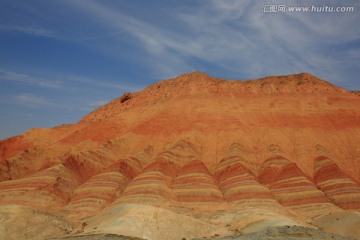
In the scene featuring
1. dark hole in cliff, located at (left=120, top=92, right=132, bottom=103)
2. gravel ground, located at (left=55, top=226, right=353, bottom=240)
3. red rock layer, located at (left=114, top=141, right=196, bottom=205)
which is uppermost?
dark hole in cliff, located at (left=120, top=92, right=132, bottom=103)

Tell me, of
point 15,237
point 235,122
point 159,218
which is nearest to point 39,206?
point 15,237

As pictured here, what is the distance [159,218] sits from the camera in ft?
161

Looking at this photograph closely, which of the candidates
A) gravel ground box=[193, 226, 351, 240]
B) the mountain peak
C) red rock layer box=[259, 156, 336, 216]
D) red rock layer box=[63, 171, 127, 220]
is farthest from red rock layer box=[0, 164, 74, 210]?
gravel ground box=[193, 226, 351, 240]

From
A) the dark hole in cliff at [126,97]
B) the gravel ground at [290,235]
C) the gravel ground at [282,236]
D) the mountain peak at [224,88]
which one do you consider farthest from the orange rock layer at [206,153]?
the gravel ground at [290,235]

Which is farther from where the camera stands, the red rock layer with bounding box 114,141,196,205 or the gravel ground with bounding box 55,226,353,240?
the red rock layer with bounding box 114,141,196,205

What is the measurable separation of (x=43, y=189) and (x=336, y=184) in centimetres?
4790

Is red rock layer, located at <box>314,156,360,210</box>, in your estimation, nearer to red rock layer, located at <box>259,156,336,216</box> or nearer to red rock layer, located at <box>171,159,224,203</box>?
red rock layer, located at <box>259,156,336,216</box>

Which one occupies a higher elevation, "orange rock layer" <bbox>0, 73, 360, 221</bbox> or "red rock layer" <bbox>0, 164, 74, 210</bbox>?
"orange rock layer" <bbox>0, 73, 360, 221</bbox>

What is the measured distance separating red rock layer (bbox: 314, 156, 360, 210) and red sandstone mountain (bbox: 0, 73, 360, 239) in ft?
0.62

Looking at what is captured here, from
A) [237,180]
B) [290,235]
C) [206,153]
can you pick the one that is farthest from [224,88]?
[290,235]

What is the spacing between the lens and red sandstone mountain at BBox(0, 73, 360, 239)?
62.1 metres

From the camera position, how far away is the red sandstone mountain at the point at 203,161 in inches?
2443

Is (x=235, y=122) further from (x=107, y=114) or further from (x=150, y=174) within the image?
(x=107, y=114)

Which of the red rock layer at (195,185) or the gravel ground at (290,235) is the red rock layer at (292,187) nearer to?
the red rock layer at (195,185)
